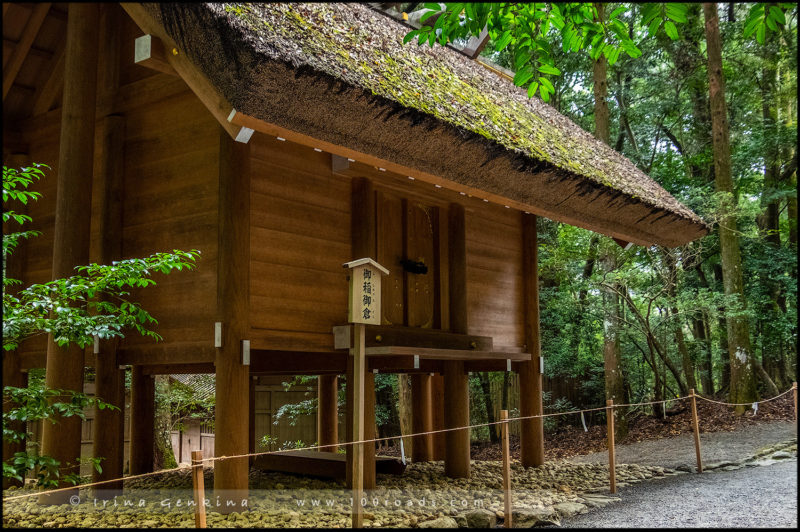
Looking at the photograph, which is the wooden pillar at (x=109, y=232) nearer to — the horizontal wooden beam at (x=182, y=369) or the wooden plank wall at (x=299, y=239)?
the horizontal wooden beam at (x=182, y=369)

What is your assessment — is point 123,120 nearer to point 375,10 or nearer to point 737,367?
point 375,10

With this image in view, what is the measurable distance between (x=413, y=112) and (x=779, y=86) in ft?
38.7

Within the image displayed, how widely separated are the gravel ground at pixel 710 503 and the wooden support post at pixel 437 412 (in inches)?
141

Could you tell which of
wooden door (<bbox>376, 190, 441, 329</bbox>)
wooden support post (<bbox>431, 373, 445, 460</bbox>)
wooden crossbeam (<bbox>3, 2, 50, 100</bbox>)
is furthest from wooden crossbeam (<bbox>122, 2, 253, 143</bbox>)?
wooden support post (<bbox>431, 373, 445, 460</bbox>)

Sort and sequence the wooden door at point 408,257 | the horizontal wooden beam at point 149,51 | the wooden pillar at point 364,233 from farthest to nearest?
the wooden door at point 408,257 < the wooden pillar at point 364,233 < the horizontal wooden beam at point 149,51

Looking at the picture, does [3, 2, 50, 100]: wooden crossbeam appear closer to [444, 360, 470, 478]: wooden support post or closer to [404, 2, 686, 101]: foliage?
[404, 2, 686, 101]: foliage

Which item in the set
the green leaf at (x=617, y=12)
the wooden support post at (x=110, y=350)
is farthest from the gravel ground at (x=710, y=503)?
the wooden support post at (x=110, y=350)

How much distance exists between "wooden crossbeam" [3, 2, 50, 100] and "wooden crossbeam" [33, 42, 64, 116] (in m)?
0.29

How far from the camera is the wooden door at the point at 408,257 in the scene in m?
7.02

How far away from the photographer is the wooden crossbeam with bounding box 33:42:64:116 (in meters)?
7.22

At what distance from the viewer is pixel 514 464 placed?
29.2ft

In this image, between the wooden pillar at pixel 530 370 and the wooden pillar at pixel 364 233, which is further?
the wooden pillar at pixel 530 370

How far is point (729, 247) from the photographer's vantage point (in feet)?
37.2

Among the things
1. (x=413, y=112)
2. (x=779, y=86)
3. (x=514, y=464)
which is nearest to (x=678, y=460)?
(x=514, y=464)
